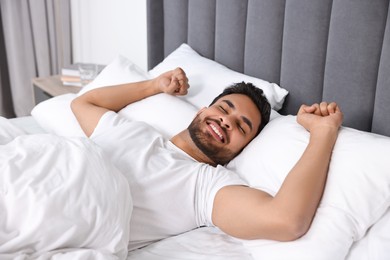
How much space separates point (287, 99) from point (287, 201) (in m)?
0.70

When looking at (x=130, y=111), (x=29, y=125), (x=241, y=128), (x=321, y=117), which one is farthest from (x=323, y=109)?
(x=29, y=125)

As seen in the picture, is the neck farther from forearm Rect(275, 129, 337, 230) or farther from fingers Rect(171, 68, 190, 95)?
forearm Rect(275, 129, 337, 230)

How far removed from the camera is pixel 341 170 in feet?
3.69

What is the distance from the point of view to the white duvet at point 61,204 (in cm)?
101

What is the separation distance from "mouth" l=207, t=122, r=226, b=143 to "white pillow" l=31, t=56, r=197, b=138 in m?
0.21

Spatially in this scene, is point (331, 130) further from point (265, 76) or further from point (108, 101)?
point (108, 101)

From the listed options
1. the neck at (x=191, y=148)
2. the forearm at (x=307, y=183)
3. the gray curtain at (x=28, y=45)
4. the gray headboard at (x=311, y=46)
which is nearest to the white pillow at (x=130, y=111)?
the neck at (x=191, y=148)

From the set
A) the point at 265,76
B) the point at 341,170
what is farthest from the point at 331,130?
the point at 265,76

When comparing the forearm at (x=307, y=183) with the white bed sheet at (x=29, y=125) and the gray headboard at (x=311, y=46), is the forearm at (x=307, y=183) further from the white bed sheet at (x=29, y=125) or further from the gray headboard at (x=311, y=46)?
the white bed sheet at (x=29, y=125)

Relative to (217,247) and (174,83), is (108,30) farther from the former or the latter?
(217,247)

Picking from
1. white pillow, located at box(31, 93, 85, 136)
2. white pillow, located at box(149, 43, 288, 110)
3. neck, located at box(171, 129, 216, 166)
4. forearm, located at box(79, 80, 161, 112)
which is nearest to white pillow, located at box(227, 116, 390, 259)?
neck, located at box(171, 129, 216, 166)

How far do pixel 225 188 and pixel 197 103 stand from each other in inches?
24.0

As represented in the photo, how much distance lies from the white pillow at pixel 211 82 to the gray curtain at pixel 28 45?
173 cm

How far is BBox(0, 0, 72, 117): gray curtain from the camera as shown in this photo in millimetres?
3234
